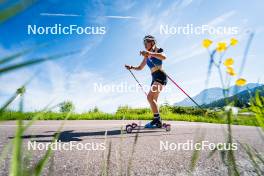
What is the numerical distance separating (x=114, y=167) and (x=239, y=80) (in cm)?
294

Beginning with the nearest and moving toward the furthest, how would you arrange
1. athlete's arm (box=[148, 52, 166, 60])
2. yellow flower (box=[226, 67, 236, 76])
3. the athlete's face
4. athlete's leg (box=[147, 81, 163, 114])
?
yellow flower (box=[226, 67, 236, 76])
athlete's arm (box=[148, 52, 166, 60])
the athlete's face
athlete's leg (box=[147, 81, 163, 114])

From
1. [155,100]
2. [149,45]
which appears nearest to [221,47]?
[149,45]

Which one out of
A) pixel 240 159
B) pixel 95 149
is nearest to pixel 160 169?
pixel 240 159

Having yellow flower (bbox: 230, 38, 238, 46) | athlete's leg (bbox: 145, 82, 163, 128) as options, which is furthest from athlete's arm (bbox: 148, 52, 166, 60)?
yellow flower (bbox: 230, 38, 238, 46)

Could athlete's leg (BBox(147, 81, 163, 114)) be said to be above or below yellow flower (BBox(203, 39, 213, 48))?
above

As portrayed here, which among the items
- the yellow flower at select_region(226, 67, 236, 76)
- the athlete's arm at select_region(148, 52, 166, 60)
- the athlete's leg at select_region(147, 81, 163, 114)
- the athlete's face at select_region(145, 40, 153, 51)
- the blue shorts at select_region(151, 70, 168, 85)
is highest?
the athlete's face at select_region(145, 40, 153, 51)

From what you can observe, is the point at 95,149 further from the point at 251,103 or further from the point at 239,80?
the point at 239,80

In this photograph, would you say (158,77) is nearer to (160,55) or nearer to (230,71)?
(160,55)

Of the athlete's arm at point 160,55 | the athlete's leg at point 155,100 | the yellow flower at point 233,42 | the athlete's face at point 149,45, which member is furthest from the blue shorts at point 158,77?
the yellow flower at point 233,42

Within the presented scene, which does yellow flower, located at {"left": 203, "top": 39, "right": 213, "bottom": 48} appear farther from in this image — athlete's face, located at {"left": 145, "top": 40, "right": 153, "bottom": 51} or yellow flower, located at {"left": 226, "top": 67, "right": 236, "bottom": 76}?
athlete's face, located at {"left": 145, "top": 40, "right": 153, "bottom": 51}

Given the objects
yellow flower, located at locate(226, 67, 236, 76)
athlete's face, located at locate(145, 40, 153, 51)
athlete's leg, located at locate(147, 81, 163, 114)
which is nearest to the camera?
yellow flower, located at locate(226, 67, 236, 76)

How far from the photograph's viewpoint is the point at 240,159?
4090 mm

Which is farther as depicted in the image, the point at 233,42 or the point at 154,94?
the point at 154,94

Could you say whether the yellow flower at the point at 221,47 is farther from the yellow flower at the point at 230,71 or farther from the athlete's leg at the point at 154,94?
the athlete's leg at the point at 154,94
